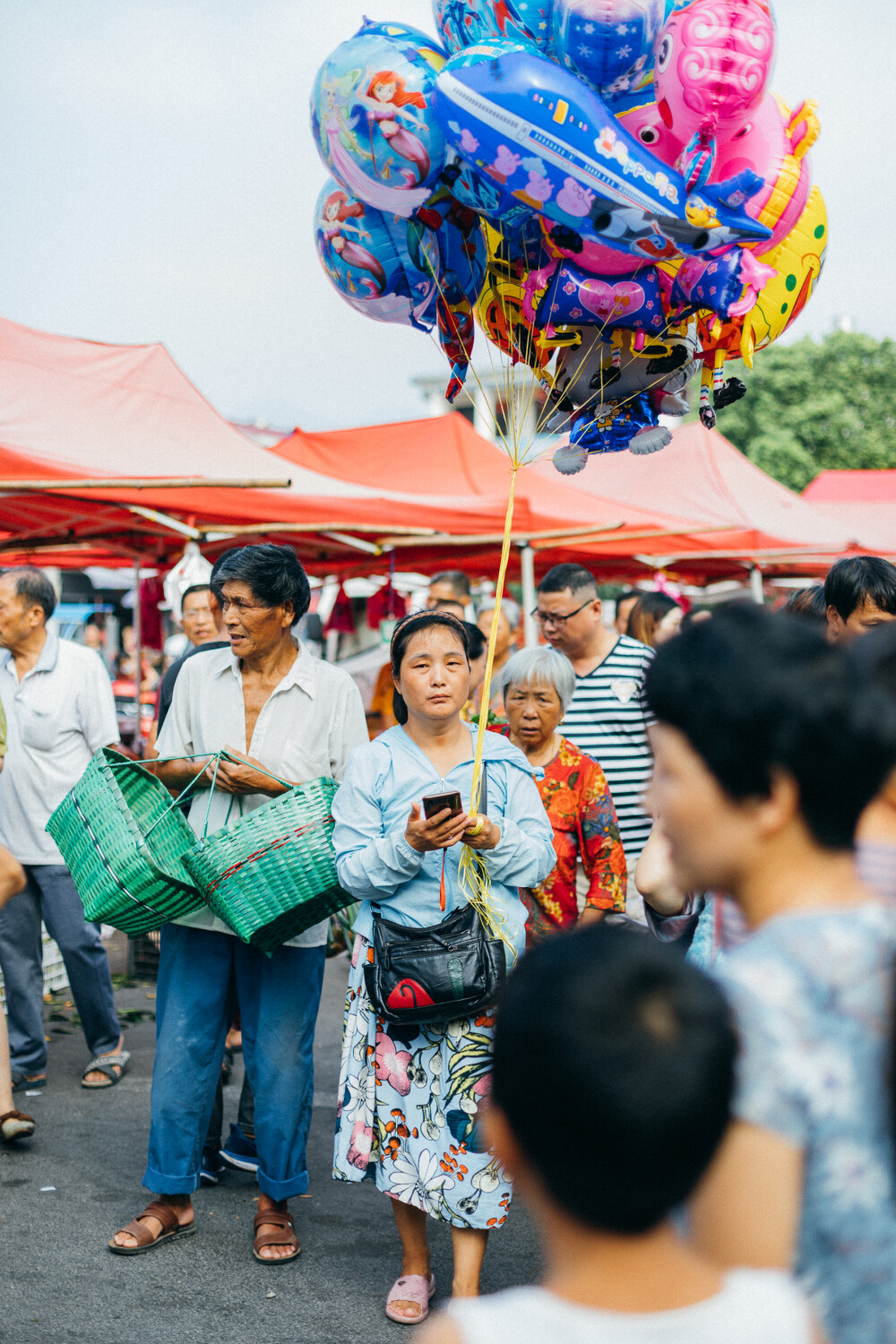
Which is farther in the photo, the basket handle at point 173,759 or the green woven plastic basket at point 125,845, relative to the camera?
the basket handle at point 173,759

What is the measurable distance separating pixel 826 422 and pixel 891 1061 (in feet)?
91.2

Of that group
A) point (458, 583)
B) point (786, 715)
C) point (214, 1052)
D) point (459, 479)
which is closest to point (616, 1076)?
point (786, 715)

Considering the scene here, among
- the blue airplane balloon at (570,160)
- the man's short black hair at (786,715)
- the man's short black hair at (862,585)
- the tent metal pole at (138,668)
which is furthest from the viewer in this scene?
the tent metal pole at (138,668)

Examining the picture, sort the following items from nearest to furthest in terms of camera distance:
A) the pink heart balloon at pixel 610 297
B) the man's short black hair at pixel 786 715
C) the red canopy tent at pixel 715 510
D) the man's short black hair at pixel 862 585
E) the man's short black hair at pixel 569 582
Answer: the man's short black hair at pixel 786 715, the man's short black hair at pixel 862 585, the pink heart balloon at pixel 610 297, the man's short black hair at pixel 569 582, the red canopy tent at pixel 715 510

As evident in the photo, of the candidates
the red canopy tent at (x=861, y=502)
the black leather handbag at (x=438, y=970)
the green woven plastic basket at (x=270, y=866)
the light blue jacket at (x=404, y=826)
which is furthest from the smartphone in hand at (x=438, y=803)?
the red canopy tent at (x=861, y=502)

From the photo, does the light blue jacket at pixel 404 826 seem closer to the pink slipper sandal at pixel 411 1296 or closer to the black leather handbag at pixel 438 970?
the black leather handbag at pixel 438 970

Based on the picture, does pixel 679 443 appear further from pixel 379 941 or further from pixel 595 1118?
pixel 595 1118

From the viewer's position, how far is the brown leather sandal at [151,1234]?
3.33m

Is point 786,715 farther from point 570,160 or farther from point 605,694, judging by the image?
point 605,694

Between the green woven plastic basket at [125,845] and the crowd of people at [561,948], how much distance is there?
0.13 metres

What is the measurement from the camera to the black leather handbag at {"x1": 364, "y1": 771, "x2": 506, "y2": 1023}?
2.86 metres

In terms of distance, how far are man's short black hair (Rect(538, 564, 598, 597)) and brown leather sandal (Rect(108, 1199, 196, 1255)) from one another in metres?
2.62

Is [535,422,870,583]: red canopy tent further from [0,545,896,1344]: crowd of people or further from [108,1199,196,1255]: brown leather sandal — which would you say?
[108,1199,196,1255]: brown leather sandal

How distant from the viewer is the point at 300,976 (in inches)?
134
